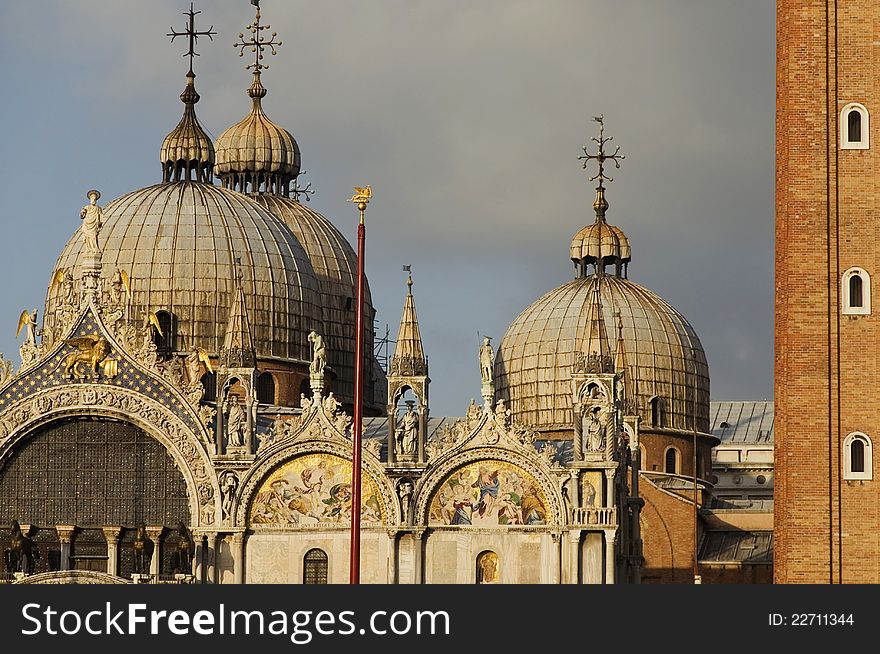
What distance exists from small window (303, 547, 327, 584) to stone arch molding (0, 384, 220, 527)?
9.09 feet

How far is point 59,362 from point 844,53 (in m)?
23.4

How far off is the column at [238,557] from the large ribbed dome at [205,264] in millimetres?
10211

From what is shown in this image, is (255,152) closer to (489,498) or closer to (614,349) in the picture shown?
(614,349)

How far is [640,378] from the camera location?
10019 centimetres

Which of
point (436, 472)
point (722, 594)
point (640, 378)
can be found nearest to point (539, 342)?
point (640, 378)

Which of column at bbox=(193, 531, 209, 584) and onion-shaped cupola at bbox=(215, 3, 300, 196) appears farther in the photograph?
onion-shaped cupola at bbox=(215, 3, 300, 196)

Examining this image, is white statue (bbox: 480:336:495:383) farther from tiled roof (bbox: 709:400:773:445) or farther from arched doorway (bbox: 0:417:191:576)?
tiled roof (bbox: 709:400:773:445)

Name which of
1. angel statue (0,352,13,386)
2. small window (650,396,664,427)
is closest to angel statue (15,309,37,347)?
angel statue (0,352,13,386)

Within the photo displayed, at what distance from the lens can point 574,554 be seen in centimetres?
7625

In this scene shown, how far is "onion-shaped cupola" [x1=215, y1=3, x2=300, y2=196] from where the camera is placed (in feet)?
343

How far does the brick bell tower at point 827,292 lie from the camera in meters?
67.8

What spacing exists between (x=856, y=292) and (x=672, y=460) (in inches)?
1268

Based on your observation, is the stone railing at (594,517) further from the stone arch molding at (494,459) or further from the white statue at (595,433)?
the white statue at (595,433)

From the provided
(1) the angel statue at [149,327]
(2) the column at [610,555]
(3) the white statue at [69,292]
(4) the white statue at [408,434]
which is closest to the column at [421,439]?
(4) the white statue at [408,434]
